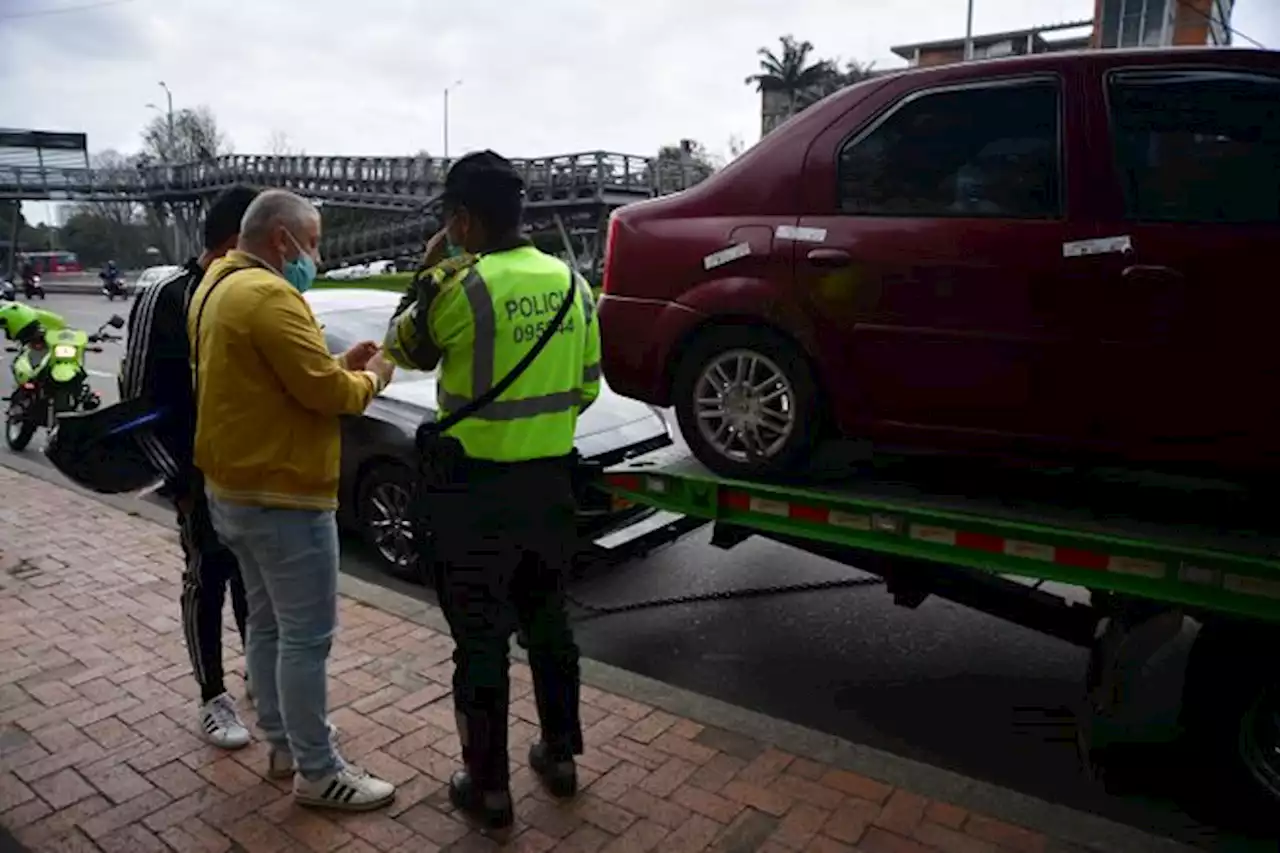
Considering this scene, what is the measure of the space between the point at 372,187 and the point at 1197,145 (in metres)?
41.6

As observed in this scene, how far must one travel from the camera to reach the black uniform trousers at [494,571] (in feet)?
9.30

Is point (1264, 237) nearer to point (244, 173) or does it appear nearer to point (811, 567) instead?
point (811, 567)

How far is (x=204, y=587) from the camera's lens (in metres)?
3.43

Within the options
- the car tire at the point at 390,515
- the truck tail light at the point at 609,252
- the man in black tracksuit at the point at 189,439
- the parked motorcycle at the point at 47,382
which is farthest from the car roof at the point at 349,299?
the parked motorcycle at the point at 47,382

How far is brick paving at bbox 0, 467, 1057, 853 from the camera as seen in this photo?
9.62 ft

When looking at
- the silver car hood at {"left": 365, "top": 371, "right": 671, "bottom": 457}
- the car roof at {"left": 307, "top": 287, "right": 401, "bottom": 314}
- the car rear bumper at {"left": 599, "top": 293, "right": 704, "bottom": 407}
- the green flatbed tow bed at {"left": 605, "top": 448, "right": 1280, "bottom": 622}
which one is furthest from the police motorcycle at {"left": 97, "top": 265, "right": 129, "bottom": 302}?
the green flatbed tow bed at {"left": 605, "top": 448, "right": 1280, "bottom": 622}

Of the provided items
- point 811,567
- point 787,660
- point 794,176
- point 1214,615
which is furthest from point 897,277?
point 811,567

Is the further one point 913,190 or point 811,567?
point 811,567

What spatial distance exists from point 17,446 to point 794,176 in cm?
846

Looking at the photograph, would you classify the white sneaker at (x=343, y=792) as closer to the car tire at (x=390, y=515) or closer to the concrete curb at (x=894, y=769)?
the concrete curb at (x=894, y=769)

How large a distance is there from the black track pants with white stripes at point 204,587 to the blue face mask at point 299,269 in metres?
0.85

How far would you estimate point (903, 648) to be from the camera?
457cm

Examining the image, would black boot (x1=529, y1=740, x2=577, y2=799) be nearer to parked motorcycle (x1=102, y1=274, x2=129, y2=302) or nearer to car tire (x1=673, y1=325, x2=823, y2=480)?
car tire (x1=673, y1=325, x2=823, y2=480)

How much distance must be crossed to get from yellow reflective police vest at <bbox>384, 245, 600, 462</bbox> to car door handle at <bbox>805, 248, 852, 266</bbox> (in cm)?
98
